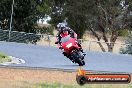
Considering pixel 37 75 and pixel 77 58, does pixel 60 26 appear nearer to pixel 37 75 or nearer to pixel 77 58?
pixel 77 58

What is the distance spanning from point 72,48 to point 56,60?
1742cm

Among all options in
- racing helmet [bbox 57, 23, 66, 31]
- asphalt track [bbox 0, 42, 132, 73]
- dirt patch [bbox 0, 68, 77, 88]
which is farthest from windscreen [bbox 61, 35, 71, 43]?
asphalt track [bbox 0, 42, 132, 73]

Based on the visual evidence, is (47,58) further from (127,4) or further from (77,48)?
(127,4)

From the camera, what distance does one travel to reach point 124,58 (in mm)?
35031

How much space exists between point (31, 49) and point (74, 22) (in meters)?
34.6

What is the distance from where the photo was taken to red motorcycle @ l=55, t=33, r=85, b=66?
10.3m

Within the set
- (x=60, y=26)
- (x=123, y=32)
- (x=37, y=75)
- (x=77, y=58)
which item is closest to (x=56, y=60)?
(x=37, y=75)

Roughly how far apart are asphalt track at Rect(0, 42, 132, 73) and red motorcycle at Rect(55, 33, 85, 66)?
44.4 feet

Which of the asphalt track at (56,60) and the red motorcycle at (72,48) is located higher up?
the red motorcycle at (72,48)

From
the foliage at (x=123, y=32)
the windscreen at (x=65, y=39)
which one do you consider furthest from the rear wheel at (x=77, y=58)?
the foliage at (x=123, y=32)

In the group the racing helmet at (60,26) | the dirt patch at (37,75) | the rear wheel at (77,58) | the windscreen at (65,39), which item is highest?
the racing helmet at (60,26)

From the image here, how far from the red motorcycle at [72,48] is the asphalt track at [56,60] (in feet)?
44.4

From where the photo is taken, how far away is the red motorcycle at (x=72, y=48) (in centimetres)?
1034

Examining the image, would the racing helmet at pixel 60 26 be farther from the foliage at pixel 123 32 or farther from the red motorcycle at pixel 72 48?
the foliage at pixel 123 32
